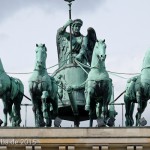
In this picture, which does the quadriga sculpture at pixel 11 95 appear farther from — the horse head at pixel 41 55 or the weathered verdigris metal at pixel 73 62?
the weathered verdigris metal at pixel 73 62

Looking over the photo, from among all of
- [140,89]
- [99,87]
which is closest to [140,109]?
[140,89]

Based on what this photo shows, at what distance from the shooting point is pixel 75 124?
3994 centimetres

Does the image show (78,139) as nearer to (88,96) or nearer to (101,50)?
(88,96)

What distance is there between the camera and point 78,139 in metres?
35.8

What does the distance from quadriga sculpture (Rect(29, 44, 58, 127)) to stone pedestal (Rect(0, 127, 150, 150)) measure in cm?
145

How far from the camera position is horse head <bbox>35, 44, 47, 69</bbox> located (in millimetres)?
36938

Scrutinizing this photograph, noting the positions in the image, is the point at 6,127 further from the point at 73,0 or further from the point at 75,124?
the point at 73,0

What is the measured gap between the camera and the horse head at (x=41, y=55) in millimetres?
36938

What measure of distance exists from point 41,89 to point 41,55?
1024 mm

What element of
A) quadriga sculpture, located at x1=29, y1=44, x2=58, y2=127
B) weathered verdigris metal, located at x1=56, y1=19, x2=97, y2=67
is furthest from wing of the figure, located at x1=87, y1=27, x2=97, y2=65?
quadriga sculpture, located at x1=29, y1=44, x2=58, y2=127

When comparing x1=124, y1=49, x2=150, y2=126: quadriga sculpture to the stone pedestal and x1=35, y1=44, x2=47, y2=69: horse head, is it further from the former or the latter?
x1=35, y1=44, x2=47, y2=69: horse head

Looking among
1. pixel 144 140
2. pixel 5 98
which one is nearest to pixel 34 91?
pixel 5 98

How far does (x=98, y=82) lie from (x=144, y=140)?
2.33 metres

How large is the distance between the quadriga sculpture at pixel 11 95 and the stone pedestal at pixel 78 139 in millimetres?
1790
